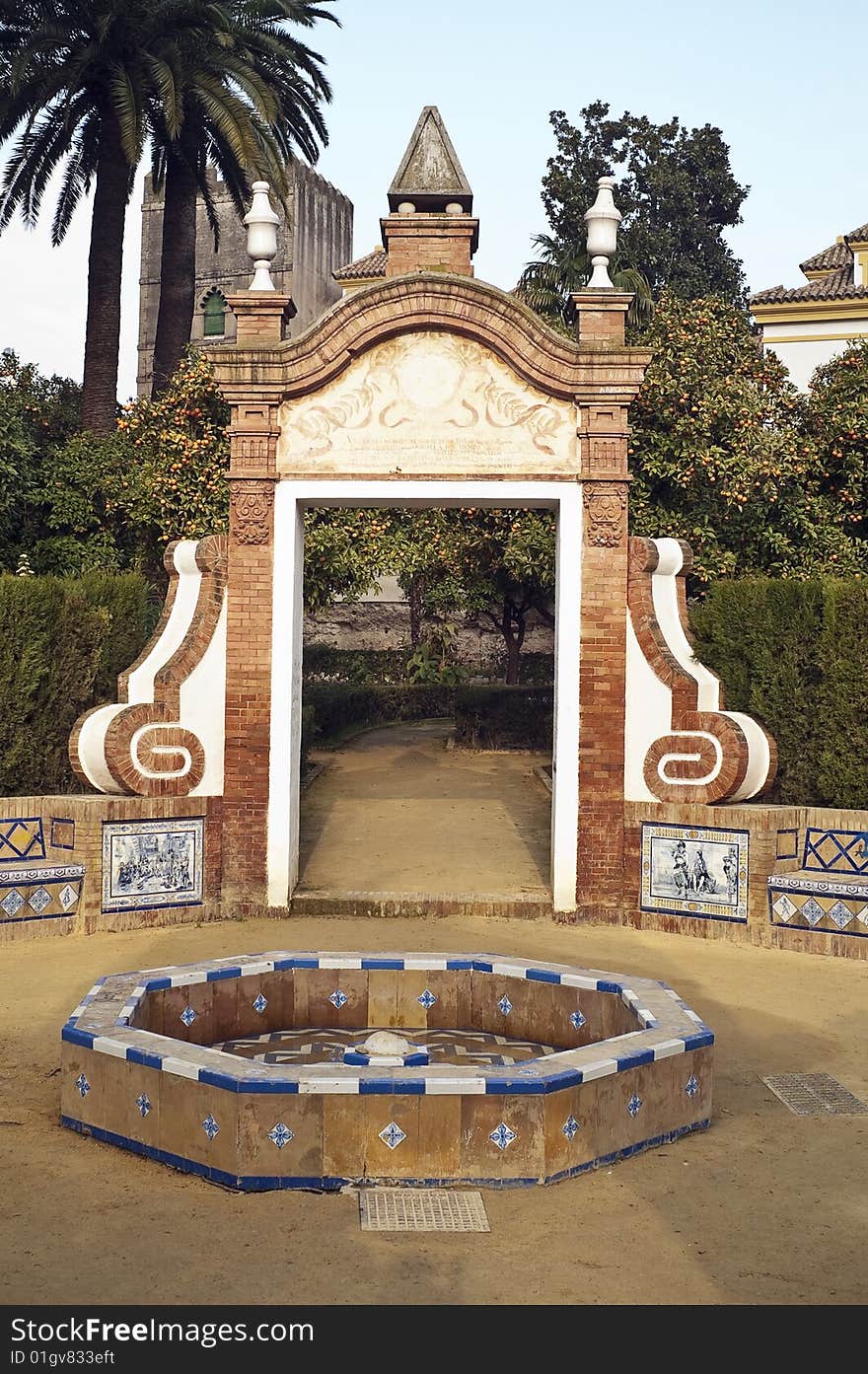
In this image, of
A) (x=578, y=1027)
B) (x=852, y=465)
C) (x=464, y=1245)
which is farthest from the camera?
(x=852, y=465)

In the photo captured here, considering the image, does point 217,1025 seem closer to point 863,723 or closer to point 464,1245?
point 464,1245

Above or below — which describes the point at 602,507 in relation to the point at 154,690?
above

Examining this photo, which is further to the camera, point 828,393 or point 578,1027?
point 828,393

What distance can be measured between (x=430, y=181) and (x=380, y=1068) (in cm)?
876

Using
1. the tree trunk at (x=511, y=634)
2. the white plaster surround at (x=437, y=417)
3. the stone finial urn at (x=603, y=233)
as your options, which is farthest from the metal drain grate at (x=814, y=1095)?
the tree trunk at (x=511, y=634)

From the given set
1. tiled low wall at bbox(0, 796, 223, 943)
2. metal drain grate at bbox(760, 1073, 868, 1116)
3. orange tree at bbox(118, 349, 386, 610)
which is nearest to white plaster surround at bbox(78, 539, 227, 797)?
tiled low wall at bbox(0, 796, 223, 943)

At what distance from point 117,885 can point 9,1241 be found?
19.2 ft

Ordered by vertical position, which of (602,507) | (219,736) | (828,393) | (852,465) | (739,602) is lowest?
(219,736)

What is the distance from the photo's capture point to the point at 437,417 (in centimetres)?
1116

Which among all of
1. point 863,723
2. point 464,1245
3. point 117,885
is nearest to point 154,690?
point 117,885

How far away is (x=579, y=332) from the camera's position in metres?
11.3

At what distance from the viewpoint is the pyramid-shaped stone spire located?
11750 millimetres

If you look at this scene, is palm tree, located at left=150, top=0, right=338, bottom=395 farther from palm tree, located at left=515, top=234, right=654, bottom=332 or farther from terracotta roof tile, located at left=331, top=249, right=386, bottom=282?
terracotta roof tile, located at left=331, top=249, right=386, bottom=282

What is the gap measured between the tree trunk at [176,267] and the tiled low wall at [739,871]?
1455 cm
